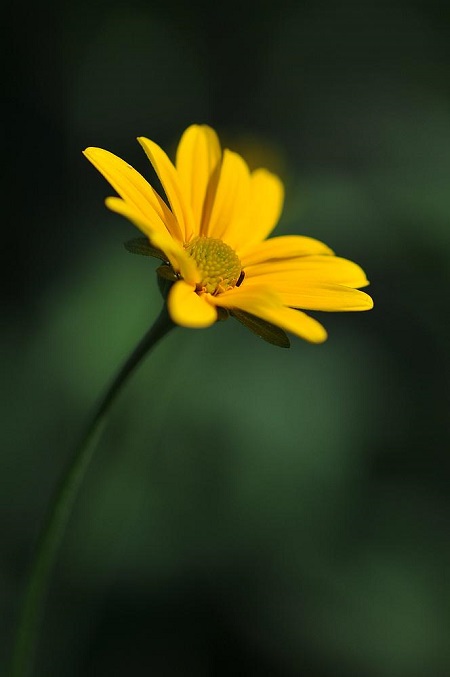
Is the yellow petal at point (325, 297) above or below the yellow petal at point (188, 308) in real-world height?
above

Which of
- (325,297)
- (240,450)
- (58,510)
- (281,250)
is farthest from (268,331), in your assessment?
(240,450)

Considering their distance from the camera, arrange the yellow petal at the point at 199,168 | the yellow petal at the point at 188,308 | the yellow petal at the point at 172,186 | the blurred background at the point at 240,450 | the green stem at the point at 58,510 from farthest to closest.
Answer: the blurred background at the point at 240,450 → the yellow petal at the point at 199,168 → the yellow petal at the point at 172,186 → the green stem at the point at 58,510 → the yellow petal at the point at 188,308

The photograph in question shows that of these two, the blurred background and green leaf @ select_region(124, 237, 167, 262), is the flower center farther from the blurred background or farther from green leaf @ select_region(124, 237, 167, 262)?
the blurred background

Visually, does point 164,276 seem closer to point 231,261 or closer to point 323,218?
point 231,261

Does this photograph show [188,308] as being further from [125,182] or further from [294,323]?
[125,182]

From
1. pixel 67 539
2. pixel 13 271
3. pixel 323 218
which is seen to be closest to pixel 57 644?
pixel 67 539

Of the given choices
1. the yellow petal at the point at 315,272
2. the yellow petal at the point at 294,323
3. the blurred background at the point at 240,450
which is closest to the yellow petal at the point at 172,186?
the yellow petal at the point at 315,272

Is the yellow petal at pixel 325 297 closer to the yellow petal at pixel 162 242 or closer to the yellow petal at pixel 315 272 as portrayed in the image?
the yellow petal at pixel 315 272
